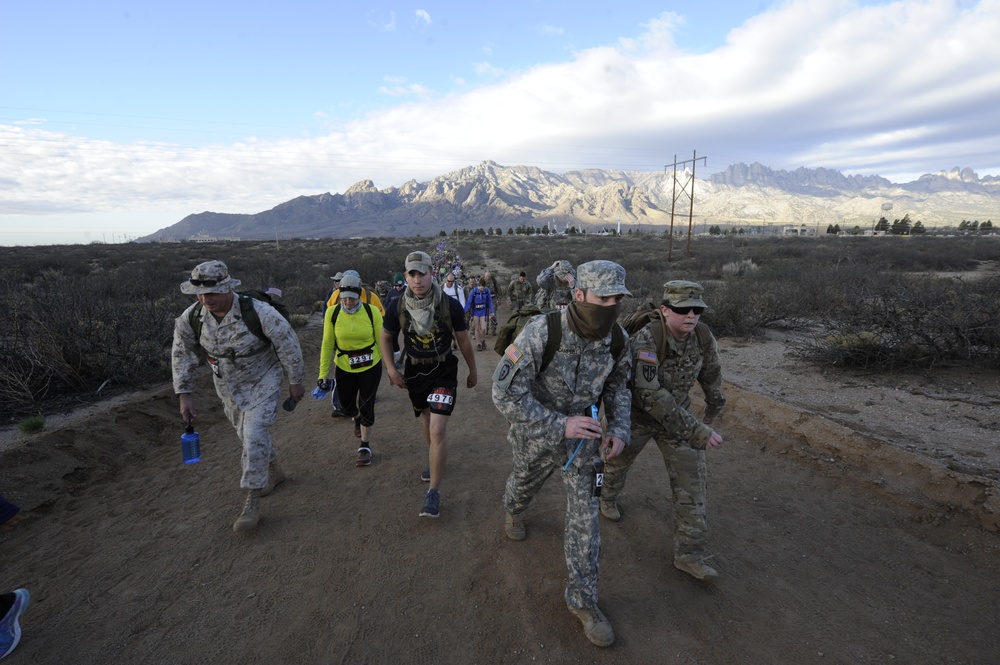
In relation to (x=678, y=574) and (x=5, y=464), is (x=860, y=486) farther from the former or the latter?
(x=5, y=464)

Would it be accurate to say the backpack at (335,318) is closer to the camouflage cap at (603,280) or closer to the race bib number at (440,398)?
the race bib number at (440,398)

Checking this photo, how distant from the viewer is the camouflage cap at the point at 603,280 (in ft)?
8.36

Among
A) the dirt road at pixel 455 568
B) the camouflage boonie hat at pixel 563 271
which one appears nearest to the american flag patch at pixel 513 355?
the dirt road at pixel 455 568

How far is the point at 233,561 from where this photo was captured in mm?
3602

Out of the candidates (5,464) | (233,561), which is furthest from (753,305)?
(5,464)

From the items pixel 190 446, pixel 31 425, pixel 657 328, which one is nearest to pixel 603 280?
pixel 657 328

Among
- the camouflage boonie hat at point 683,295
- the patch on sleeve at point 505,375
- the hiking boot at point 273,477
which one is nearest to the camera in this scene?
the patch on sleeve at point 505,375

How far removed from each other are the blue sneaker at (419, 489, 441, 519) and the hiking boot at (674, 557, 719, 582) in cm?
200

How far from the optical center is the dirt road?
2844mm

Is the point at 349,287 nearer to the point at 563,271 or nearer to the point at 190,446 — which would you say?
the point at 190,446

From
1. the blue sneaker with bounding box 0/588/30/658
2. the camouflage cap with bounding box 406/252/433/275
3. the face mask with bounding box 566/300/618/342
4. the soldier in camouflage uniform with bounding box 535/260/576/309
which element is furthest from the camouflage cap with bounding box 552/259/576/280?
the blue sneaker with bounding box 0/588/30/658

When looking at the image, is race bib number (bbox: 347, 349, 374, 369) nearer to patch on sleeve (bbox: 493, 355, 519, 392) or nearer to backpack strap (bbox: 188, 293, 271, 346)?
backpack strap (bbox: 188, 293, 271, 346)

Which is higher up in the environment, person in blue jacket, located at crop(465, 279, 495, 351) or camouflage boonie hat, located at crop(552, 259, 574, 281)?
camouflage boonie hat, located at crop(552, 259, 574, 281)

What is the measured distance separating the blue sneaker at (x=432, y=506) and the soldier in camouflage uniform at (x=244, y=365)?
1.36 metres
